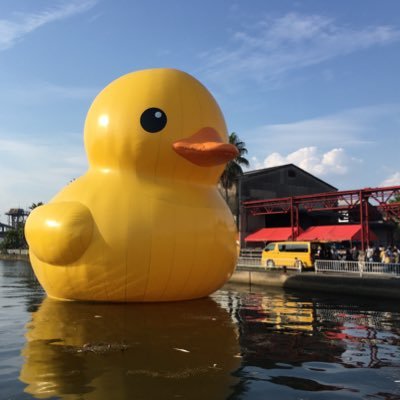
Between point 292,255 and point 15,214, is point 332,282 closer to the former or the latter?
point 292,255

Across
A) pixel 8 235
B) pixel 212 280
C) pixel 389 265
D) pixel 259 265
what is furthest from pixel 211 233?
pixel 8 235

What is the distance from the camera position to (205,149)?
1045 centimetres

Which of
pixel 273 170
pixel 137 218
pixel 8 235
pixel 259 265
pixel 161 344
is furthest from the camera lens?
pixel 8 235

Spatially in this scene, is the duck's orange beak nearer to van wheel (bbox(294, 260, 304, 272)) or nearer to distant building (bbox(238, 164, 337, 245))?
van wheel (bbox(294, 260, 304, 272))

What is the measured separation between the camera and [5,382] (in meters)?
5.75

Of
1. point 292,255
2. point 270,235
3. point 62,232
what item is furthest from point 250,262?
point 62,232

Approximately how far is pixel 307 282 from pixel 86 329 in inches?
397

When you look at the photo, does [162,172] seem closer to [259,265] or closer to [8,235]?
[259,265]

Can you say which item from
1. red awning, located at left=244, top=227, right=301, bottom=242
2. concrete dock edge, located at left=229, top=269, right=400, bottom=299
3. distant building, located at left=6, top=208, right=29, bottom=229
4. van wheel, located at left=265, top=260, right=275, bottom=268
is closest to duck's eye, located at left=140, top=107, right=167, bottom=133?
concrete dock edge, located at left=229, top=269, right=400, bottom=299

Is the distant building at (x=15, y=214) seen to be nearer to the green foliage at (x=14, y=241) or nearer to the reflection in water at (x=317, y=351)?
the green foliage at (x=14, y=241)

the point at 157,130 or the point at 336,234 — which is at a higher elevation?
the point at 157,130

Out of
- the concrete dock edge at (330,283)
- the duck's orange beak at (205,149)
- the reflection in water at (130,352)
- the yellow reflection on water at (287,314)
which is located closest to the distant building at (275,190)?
the concrete dock edge at (330,283)

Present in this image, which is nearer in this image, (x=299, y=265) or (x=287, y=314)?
(x=287, y=314)

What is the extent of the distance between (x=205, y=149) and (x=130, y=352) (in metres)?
4.88
